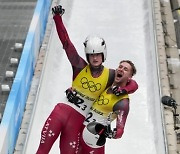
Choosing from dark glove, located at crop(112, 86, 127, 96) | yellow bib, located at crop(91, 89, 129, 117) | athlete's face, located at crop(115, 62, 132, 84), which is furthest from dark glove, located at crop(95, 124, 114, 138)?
athlete's face, located at crop(115, 62, 132, 84)

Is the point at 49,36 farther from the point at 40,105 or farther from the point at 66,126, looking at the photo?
the point at 66,126

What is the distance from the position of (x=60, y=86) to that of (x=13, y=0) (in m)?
3.38

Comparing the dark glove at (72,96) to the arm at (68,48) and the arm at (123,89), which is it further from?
the arm at (123,89)

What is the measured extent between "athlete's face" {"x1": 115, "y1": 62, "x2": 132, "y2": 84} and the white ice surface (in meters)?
0.65

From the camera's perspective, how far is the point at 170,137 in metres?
6.52

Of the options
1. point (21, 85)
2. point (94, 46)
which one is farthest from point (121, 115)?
point (21, 85)

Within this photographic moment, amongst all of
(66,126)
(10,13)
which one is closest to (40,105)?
(66,126)

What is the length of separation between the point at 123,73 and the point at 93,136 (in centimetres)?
57

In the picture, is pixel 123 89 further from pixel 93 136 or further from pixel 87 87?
pixel 93 136

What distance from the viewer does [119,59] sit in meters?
8.12

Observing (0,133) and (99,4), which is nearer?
(0,133)

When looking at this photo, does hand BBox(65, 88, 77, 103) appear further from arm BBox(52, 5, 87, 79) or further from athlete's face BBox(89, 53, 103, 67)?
athlete's face BBox(89, 53, 103, 67)

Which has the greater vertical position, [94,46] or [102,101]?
[94,46]

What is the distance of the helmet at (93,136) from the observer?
14.6ft
